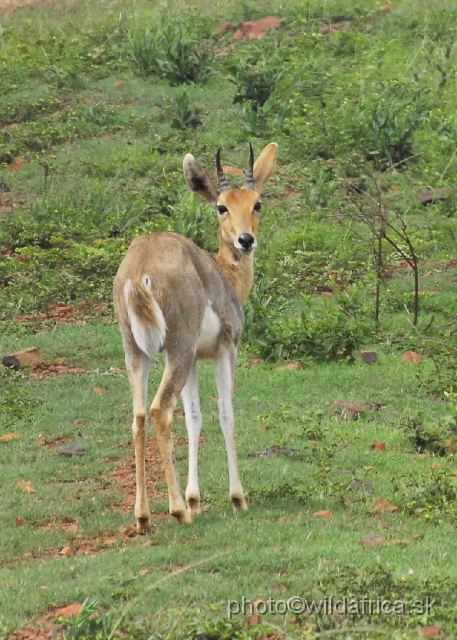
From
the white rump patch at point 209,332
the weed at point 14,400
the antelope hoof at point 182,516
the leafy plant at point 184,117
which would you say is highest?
the leafy plant at point 184,117

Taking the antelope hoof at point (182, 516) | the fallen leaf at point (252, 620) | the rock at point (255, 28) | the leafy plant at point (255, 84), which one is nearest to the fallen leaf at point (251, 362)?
the antelope hoof at point (182, 516)

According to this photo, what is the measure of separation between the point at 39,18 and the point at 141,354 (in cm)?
1520

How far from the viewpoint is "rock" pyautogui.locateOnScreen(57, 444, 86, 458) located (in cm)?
889

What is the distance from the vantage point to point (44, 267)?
1375 centimetres

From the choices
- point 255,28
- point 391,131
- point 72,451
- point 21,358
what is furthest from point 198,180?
point 255,28

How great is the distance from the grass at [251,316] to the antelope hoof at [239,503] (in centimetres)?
5

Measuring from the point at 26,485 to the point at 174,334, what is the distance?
179cm

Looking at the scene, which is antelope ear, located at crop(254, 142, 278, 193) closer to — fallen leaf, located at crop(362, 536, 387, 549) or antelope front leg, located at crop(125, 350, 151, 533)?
antelope front leg, located at crop(125, 350, 151, 533)

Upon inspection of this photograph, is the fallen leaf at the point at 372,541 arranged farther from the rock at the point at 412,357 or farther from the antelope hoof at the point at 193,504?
the rock at the point at 412,357

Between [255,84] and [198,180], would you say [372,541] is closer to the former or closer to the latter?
[198,180]

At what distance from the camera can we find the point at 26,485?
27.1ft

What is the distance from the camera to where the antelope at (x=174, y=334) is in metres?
7.10

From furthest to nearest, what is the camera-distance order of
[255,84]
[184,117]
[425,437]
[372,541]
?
[255,84] → [184,117] → [425,437] → [372,541]

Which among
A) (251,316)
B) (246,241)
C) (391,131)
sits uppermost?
(391,131)
